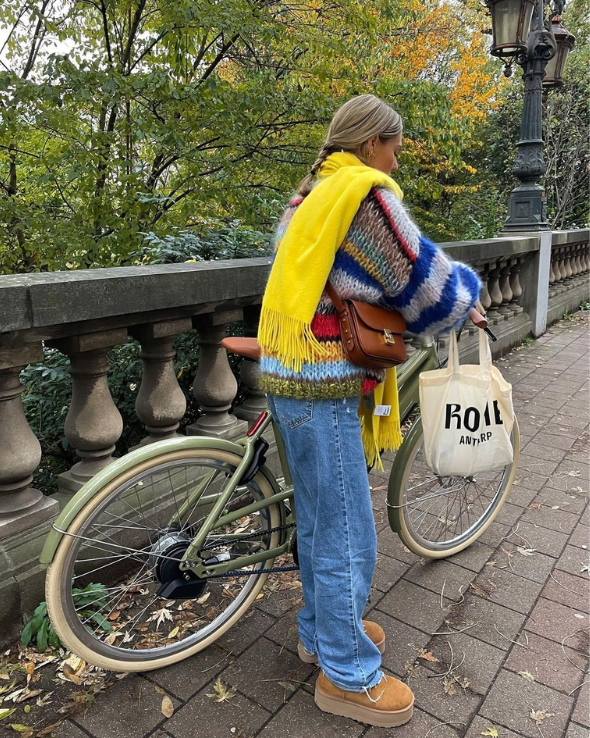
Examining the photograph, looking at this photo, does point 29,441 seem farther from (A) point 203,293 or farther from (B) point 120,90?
Result: (B) point 120,90

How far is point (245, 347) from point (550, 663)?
1661 mm

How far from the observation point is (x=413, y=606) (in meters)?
2.46

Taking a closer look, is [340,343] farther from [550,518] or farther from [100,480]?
[550,518]

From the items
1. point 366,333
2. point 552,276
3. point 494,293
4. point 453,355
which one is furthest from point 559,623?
point 552,276

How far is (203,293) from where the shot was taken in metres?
2.48

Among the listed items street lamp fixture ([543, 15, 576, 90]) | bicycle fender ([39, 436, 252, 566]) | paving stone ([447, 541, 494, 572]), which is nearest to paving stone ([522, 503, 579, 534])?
paving stone ([447, 541, 494, 572])

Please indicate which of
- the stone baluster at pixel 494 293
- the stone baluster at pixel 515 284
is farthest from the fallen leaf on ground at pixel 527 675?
the stone baluster at pixel 515 284

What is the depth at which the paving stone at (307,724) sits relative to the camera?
1852mm

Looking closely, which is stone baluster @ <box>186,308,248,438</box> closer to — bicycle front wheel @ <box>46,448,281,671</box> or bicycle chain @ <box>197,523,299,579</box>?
bicycle front wheel @ <box>46,448,281,671</box>

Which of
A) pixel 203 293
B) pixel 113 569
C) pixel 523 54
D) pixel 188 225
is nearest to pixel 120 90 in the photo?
pixel 188 225

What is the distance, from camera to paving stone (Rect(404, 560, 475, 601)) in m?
2.57

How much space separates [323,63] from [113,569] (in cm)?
480

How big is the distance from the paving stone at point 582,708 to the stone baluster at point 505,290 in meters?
5.03

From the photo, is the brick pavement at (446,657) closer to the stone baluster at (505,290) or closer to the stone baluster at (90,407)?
the stone baluster at (90,407)
